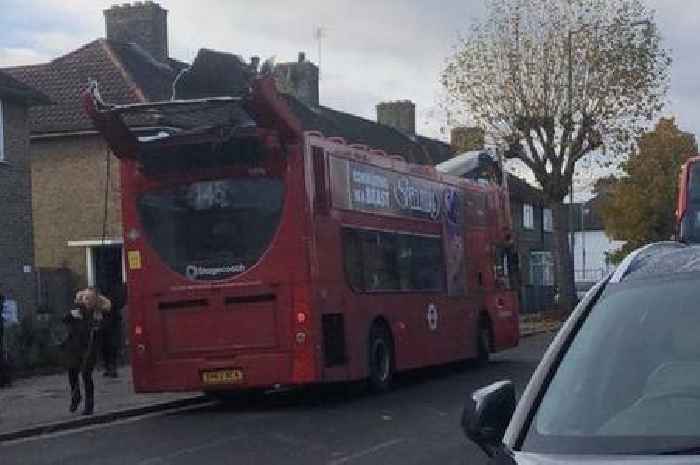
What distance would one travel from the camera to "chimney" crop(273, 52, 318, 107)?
52.2 meters

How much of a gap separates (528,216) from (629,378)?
6046 cm

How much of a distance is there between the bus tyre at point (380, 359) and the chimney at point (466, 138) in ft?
77.1

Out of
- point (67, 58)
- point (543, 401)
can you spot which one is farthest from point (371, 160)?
point (67, 58)

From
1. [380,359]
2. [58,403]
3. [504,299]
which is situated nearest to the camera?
[380,359]

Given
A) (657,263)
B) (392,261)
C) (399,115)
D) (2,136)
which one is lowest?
(657,263)

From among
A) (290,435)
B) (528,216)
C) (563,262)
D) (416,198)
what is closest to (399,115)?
(528,216)

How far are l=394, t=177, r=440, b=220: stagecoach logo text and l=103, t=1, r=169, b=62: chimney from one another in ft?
76.1

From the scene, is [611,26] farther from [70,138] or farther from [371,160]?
[371,160]

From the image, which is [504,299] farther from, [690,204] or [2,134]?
[2,134]

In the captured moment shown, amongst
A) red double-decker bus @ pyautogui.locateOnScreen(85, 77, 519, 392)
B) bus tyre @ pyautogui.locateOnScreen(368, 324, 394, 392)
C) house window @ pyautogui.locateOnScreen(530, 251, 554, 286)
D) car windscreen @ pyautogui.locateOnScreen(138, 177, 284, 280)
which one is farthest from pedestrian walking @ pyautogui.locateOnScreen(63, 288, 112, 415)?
house window @ pyautogui.locateOnScreen(530, 251, 554, 286)

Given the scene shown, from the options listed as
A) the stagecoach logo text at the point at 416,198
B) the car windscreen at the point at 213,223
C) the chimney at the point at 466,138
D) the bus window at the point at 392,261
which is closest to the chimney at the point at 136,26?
the chimney at the point at 466,138

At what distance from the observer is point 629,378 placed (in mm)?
4484

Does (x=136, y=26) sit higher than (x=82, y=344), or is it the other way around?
(x=136, y=26)

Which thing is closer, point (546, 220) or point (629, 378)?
point (629, 378)
